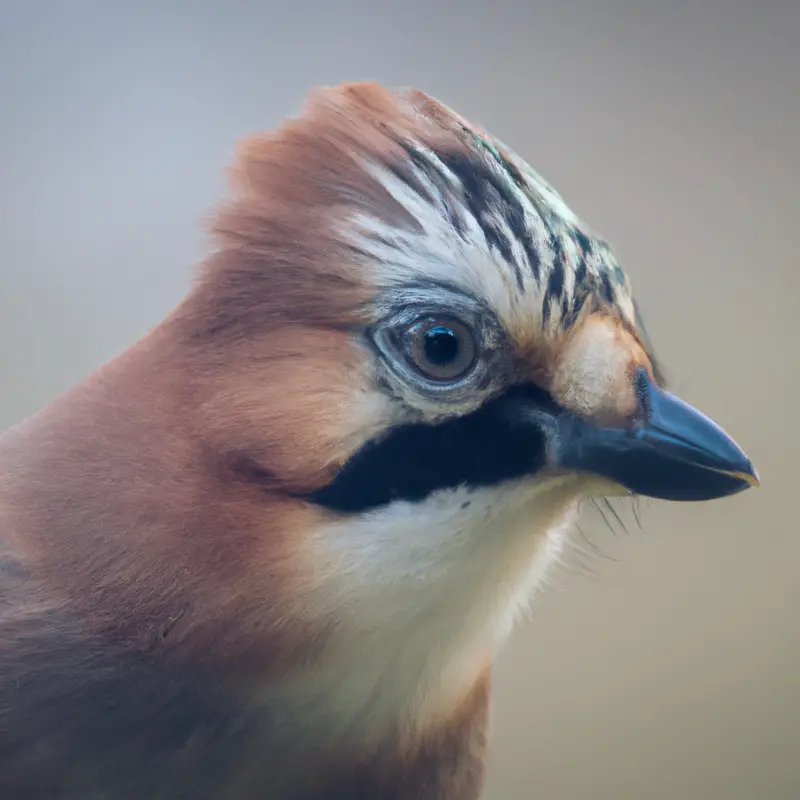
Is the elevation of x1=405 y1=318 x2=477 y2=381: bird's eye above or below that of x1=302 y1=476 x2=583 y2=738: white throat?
above

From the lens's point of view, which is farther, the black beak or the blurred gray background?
the blurred gray background

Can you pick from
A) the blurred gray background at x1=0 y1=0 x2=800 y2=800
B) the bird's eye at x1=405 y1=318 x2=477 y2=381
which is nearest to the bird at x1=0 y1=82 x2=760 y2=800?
the bird's eye at x1=405 y1=318 x2=477 y2=381

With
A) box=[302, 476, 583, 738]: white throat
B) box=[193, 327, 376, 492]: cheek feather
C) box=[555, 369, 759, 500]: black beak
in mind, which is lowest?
box=[302, 476, 583, 738]: white throat

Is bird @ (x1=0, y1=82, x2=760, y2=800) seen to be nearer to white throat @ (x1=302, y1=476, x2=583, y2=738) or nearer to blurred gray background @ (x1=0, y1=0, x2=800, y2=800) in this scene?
white throat @ (x1=302, y1=476, x2=583, y2=738)

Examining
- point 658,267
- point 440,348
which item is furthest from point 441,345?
point 658,267

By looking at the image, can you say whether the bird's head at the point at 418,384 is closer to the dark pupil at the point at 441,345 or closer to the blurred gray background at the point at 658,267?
the dark pupil at the point at 441,345

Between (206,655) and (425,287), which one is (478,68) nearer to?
(425,287)

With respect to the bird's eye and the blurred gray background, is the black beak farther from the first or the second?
the blurred gray background
